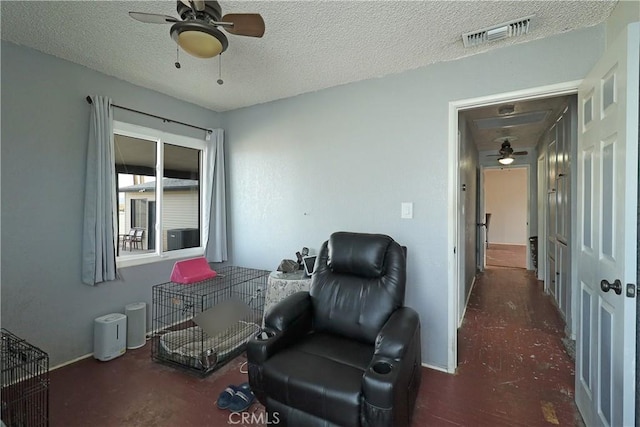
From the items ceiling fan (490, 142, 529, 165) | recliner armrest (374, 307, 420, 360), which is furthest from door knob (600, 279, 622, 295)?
ceiling fan (490, 142, 529, 165)

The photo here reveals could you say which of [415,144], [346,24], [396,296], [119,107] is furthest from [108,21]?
[396,296]

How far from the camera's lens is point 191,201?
3572 mm

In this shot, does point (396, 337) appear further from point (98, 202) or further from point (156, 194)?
point (156, 194)

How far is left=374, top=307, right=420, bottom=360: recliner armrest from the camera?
4.79ft

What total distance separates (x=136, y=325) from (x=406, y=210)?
2.63 meters

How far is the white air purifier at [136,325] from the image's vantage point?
266cm

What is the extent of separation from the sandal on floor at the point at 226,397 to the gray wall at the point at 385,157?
1.44 m

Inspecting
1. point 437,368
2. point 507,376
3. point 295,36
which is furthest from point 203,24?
point 507,376

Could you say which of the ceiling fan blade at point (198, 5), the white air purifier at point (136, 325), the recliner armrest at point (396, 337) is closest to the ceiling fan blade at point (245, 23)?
the ceiling fan blade at point (198, 5)

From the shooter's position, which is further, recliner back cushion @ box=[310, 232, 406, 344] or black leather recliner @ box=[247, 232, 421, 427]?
recliner back cushion @ box=[310, 232, 406, 344]

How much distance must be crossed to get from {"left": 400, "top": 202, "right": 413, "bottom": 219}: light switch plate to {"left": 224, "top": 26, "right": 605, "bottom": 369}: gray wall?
4cm

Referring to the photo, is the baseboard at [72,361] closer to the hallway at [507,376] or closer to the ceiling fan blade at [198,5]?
the hallway at [507,376]

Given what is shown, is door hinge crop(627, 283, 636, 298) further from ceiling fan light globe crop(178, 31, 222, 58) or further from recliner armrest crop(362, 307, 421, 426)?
ceiling fan light globe crop(178, 31, 222, 58)

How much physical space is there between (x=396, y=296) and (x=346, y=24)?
177cm
